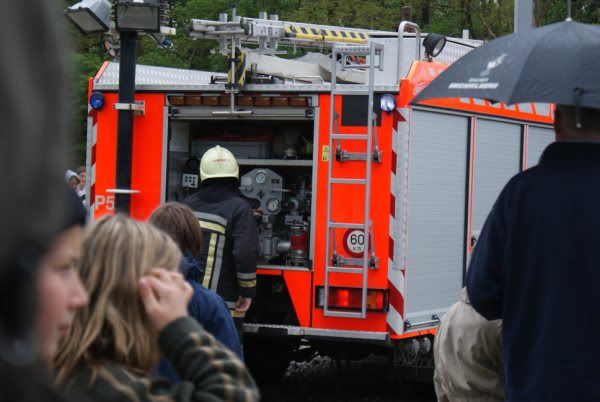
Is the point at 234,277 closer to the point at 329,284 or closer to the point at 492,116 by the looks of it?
the point at 329,284

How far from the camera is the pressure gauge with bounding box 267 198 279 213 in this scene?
8180mm

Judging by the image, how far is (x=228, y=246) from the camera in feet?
24.1

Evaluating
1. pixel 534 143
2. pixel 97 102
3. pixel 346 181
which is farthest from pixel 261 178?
pixel 534 143

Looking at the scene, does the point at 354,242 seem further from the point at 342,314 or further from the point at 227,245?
the point at 227,245

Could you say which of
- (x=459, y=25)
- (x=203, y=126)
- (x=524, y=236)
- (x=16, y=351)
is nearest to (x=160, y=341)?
(x=524, y=236)

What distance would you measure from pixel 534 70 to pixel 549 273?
2.61 feet

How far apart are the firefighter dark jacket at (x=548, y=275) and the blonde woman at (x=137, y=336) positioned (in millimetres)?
1179

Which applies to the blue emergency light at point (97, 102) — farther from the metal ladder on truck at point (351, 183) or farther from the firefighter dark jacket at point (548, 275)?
the firefighter dark jacket at point (548, 275)

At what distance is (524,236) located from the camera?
3270mm

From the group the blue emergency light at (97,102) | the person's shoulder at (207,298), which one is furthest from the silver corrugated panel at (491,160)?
the person's shoulder at (207,298)

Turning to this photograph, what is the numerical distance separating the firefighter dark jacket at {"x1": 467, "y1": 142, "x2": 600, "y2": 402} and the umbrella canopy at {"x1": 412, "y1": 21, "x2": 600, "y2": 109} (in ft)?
A: 0.75

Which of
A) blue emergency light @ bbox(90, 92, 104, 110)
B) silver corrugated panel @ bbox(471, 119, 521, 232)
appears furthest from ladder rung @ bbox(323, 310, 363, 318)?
blue emergency light @ bbox(90, 92, 104, 110)

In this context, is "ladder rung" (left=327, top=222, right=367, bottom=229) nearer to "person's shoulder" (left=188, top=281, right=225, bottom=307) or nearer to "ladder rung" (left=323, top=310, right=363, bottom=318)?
"ladder rung" (left=323, top=310, right=363, bottom=318)

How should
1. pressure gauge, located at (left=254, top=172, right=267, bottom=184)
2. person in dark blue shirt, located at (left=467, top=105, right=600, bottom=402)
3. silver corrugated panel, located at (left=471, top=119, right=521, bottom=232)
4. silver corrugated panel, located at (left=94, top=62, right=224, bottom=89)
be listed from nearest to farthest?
person in dark blue shirt, located at (left=467, top=105, right=600, bottom=402) → pressure gauge, located at (left=254, top=172, right=267, bottom=184) → silver corrugated panel, located at (left=94, top=62, right=224, bottom=89) → silver corrugated panel, located at (left=471, top=119, right=521, bottom=232)
